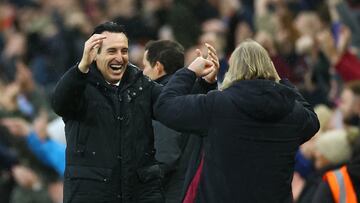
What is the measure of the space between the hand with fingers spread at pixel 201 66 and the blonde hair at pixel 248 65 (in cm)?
21

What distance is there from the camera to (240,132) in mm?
6859

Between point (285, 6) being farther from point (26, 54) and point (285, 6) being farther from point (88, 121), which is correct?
point (88, 121)

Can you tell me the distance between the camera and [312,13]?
13.8 metres

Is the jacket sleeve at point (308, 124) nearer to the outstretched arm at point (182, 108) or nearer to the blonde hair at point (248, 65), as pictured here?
the blonde hair at point (248, 65)

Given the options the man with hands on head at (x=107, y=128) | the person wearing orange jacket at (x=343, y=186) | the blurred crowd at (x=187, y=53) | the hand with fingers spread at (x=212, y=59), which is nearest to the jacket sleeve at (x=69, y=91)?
the man with hands on head at (x=107, y=128)

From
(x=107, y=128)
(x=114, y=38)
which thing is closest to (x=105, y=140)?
(x=107, y=128)

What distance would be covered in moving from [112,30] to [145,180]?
98 centimetres

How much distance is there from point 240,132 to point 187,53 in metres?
7.52

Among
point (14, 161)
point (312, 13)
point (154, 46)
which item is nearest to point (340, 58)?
point (312, 13)

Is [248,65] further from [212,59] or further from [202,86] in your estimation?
[202,86]

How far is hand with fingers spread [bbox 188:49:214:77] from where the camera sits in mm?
7102

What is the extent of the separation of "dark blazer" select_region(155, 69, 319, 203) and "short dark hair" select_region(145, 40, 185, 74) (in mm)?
1250

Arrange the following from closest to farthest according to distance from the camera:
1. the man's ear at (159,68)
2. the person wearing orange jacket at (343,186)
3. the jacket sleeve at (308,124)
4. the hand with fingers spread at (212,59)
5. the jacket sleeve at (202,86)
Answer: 1. the jacket sleeve at (308,124)
2. the hand with fingers spread at (212,59)
3. the jacket sleeve at (202,86)
4. the man's ear at (159,68)
5. the person wearing orange jacket at (343,186)

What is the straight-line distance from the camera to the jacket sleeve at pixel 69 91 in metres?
6.97
